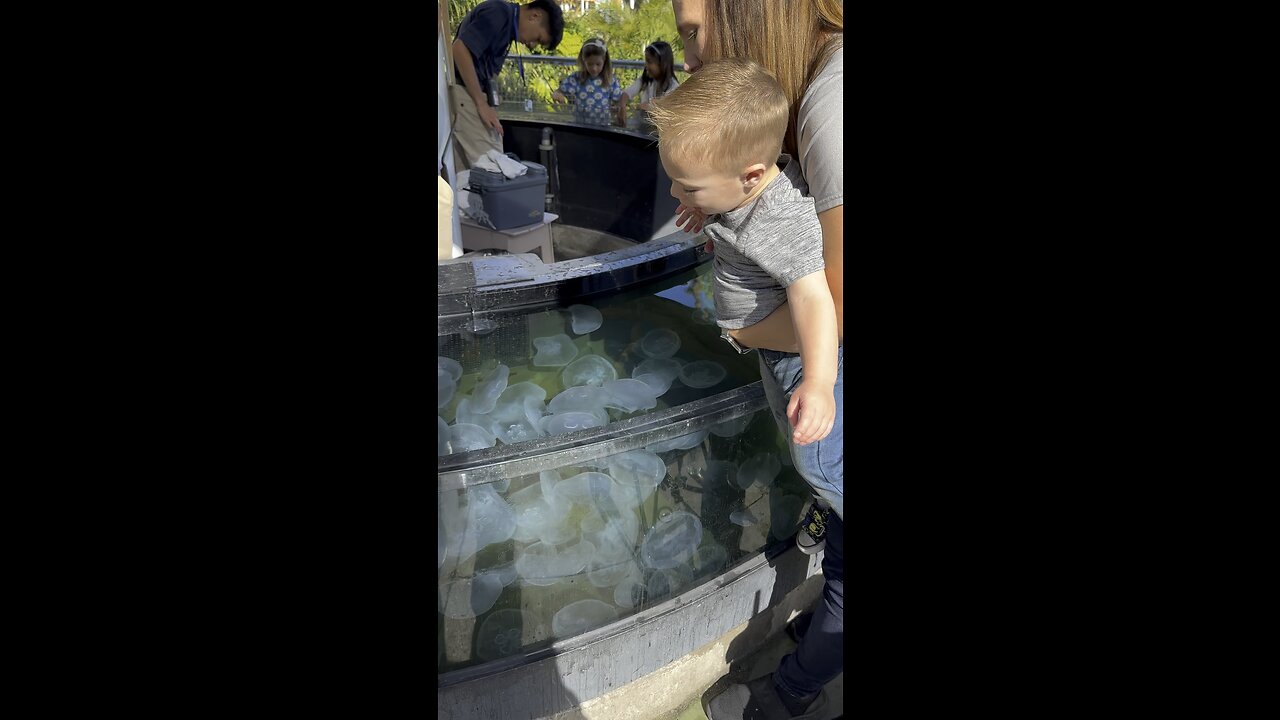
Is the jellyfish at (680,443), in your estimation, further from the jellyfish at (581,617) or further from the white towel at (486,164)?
the white towel at (486,164)

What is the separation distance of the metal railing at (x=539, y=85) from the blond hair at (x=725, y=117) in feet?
15.8

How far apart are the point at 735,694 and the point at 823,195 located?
157 centimetres

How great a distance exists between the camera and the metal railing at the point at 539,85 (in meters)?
7.02

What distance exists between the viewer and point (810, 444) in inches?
57.7

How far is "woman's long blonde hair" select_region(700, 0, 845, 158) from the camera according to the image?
1.28m

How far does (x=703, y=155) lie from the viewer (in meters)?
1.20

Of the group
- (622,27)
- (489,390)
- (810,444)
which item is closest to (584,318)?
(489,390)

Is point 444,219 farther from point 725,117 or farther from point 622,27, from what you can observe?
point 622,27

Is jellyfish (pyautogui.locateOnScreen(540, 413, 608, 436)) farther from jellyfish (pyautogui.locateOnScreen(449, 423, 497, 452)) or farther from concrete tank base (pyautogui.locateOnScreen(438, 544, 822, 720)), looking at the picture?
concrete tank base (pyautogui.locateOnScreen(438, 544, 822, 720))

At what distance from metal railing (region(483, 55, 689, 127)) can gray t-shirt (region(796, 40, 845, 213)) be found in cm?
483

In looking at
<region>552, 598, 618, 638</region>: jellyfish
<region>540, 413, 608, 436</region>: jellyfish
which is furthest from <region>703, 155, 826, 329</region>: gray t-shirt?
<region>552, 598, 618, 638</region>: jellyfish

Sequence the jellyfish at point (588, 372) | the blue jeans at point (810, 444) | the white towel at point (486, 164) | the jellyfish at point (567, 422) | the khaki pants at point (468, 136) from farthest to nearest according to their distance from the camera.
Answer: the white towel at point (486, 164), the khaki pants at point (468, 136), the jellyfish at point (588, 372), the jellyfish at point (567, 422), the blue jeans at point (810, 444)

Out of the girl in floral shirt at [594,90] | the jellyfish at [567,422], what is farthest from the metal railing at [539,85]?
the jellyfish at [567,422]

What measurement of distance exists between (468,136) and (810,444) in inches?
143
